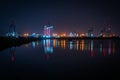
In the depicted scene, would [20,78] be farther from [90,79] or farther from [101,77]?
[101,77]

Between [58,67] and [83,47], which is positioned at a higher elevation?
[58,67]

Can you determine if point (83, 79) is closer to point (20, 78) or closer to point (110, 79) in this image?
point (110, 79)

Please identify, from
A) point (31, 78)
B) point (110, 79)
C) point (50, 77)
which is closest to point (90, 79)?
point (110, 79)

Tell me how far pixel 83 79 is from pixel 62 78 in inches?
36.3

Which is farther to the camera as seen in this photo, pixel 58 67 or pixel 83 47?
pixel 83 47

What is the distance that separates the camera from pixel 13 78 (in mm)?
8984

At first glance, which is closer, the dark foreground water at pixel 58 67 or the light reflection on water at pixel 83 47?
the dark foreground water at pixel 58 67

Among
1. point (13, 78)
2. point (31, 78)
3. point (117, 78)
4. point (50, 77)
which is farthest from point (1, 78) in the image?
point (117, 78)

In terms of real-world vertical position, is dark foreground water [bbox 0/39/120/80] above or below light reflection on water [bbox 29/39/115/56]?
above

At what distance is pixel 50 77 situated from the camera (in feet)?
30.6

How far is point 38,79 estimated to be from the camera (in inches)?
349

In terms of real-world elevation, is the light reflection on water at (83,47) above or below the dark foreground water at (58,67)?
below

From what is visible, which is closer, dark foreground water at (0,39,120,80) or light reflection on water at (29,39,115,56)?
dark foreground water at (0,39,120,80)

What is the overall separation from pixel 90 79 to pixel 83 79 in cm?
30
